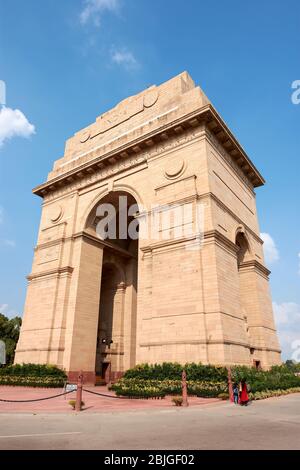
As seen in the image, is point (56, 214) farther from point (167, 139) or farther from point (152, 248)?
point (167, 139)

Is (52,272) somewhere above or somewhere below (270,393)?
above

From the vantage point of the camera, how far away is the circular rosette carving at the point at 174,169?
19.1 metres

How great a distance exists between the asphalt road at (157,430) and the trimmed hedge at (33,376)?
9.62 meters

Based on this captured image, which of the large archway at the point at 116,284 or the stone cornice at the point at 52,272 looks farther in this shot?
the large archway at the point at 116,284

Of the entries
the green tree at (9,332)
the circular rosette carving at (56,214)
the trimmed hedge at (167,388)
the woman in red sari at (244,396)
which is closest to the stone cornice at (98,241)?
the circular rosette carving at (56,214)

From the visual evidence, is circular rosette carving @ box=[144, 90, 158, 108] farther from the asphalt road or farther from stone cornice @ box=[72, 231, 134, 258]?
the asphalt road

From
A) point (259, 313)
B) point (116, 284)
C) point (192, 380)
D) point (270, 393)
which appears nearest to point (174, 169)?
point (259, 313)

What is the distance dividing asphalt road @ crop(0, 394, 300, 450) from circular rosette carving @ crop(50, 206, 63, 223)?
17.8 meters

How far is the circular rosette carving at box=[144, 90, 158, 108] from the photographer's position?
78.2 ft

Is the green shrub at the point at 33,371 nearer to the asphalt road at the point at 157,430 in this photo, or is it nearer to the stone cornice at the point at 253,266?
the asphalt road at the point at 157,430

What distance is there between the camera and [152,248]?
18344 millimetres

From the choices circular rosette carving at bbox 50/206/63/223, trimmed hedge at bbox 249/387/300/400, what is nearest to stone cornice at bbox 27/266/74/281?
circular rosette carving at bbox 50/206/63/223

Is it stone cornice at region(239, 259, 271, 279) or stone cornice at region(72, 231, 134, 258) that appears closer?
stone cornice at region(239, 259, 271, 279)

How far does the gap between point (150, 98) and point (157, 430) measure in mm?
22557
